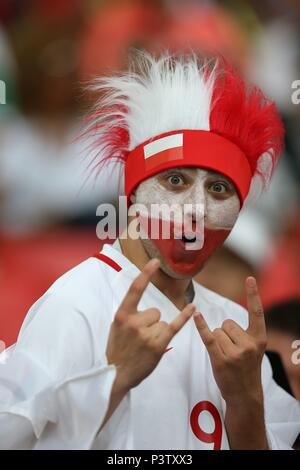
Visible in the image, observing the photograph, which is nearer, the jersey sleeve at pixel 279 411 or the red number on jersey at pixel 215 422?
the red number on jersey at pixel 215 422

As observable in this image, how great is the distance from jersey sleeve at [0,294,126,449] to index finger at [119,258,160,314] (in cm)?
10

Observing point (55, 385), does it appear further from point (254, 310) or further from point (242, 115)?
point (242, 115)

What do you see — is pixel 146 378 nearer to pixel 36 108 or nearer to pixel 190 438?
pixel 190 438

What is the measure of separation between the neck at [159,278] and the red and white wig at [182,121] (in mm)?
109

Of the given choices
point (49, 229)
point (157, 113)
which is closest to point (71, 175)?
point (49, 229)

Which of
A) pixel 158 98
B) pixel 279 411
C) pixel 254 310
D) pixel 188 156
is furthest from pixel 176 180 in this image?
pixel 279 411

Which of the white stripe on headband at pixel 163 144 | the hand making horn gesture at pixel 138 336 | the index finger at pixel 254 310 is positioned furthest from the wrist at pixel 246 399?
the white stripe on headband at pixel 163 144

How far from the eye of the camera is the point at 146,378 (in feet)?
5.65

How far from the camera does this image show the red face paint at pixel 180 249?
5.87 feet

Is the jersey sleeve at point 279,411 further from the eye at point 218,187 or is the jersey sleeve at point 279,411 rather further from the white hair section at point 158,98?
the white hair section at point 158,98

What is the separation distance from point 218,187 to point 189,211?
0.30 feet

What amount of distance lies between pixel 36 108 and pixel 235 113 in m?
1.42

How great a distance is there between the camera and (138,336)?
5.21ft

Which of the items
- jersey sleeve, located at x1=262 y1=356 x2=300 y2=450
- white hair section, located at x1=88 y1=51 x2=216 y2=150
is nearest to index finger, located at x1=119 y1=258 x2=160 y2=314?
A: white hair section, located at x1=88 y1=51 x2=216 y2=150
